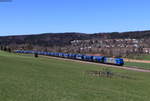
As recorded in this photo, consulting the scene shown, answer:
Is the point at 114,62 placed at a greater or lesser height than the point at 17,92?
lesser

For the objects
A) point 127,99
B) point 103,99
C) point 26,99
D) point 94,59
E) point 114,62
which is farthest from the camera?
point 94,59

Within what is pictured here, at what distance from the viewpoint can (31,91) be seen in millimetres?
15859

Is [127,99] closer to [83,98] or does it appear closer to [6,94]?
[83,98]

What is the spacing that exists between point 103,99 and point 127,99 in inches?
76.6

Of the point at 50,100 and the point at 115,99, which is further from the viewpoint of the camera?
the point at 115,99

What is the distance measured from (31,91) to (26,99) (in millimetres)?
2395

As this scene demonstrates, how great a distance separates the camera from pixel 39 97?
14211mm

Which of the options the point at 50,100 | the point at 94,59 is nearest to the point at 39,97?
the point at 50,100

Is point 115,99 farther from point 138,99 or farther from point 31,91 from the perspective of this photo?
point 31,91

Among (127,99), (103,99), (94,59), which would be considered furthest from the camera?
(94,59)

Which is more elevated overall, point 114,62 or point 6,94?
point 6,94

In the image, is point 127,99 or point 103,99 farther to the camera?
point 127,99

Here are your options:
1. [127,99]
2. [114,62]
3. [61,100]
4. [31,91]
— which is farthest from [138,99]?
[114,62]

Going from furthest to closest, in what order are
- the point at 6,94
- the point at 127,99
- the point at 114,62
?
the point at 114,62 → the point at 127,99 → the point at 6,94
